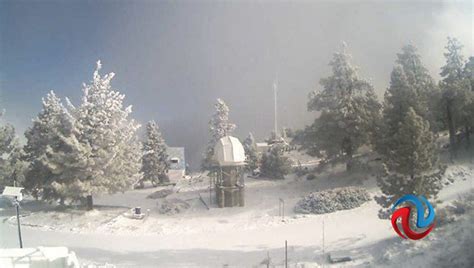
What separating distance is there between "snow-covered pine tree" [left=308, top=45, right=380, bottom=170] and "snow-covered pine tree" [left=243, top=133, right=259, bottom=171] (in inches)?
25.8

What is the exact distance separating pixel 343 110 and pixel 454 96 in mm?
1055

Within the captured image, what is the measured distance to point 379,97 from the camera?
376cm

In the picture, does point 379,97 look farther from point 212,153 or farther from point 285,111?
point 212,153

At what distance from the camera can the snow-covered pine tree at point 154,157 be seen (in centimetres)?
373

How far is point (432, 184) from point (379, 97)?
0.94 meters

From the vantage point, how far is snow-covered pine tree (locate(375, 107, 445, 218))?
3.60m

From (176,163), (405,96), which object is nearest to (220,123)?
(176,163)

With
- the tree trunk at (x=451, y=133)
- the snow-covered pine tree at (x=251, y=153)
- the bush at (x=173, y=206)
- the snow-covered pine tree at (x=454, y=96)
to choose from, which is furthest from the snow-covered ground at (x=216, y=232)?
the snow-covered pine tree at (x=251, y=153)

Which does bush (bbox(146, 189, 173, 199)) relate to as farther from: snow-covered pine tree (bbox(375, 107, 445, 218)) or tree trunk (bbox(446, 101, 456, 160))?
tree trunk (bbox(446, 101, 456, 160))

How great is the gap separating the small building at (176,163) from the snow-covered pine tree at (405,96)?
1949 millimetres

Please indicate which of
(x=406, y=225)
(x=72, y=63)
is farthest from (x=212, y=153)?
(x=406, y=225)

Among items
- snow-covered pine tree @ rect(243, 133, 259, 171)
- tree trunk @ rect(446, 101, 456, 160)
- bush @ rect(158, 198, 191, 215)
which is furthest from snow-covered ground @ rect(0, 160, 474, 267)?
snow-covered pine tree @ rect(243, 133, 259, 171)

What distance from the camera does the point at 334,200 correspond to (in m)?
3.93

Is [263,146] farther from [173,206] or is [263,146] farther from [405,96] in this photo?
[405,96]
